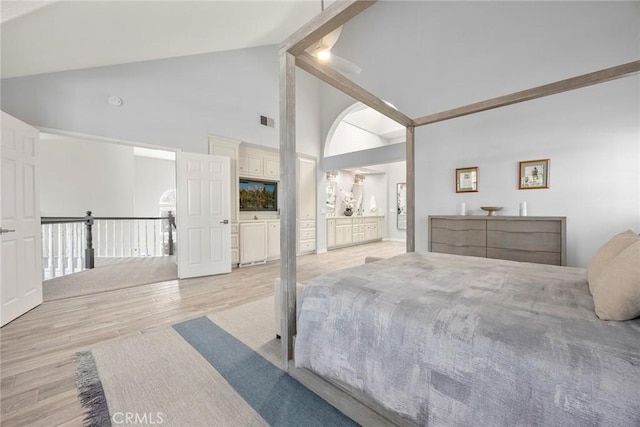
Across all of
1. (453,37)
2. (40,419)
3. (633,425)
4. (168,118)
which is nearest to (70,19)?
(168,118)

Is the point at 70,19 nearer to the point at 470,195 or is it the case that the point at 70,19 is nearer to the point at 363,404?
the point at 363,404

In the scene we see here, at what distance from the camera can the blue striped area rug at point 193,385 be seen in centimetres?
124

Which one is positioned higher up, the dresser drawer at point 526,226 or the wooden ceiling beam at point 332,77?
the wooden ceiling beam at point 332,77

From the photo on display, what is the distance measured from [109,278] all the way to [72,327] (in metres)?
1.94

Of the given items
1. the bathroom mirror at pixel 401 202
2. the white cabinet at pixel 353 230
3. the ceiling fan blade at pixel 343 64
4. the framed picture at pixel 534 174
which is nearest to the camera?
the ceiling fan blade at pixel 343 64

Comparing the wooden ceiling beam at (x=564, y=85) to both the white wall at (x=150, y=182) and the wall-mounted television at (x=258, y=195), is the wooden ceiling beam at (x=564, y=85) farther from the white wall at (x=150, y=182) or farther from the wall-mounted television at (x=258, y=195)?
the white wall at (x=150, y=182)

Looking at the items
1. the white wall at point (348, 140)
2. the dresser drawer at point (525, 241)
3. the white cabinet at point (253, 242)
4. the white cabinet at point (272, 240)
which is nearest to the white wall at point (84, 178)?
Result: the white cabinet at point (253, 242)

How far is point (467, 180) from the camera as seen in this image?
373 centimetres

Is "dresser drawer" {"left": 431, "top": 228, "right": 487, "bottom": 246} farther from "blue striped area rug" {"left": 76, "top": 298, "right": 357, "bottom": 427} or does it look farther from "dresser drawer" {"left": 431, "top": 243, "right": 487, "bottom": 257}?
"blue striped area rug" {"left": 76, "top": 298, "right": 357, "bottom": 427}

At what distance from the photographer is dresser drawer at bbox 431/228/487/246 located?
10.7 feet

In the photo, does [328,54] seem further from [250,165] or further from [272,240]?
[272,240]

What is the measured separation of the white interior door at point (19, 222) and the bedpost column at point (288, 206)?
274 cm

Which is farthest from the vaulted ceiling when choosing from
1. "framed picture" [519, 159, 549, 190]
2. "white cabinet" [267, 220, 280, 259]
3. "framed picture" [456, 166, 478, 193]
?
"framed picture" [519, 159, 549, 190]

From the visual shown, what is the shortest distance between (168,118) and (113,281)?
2579mm
